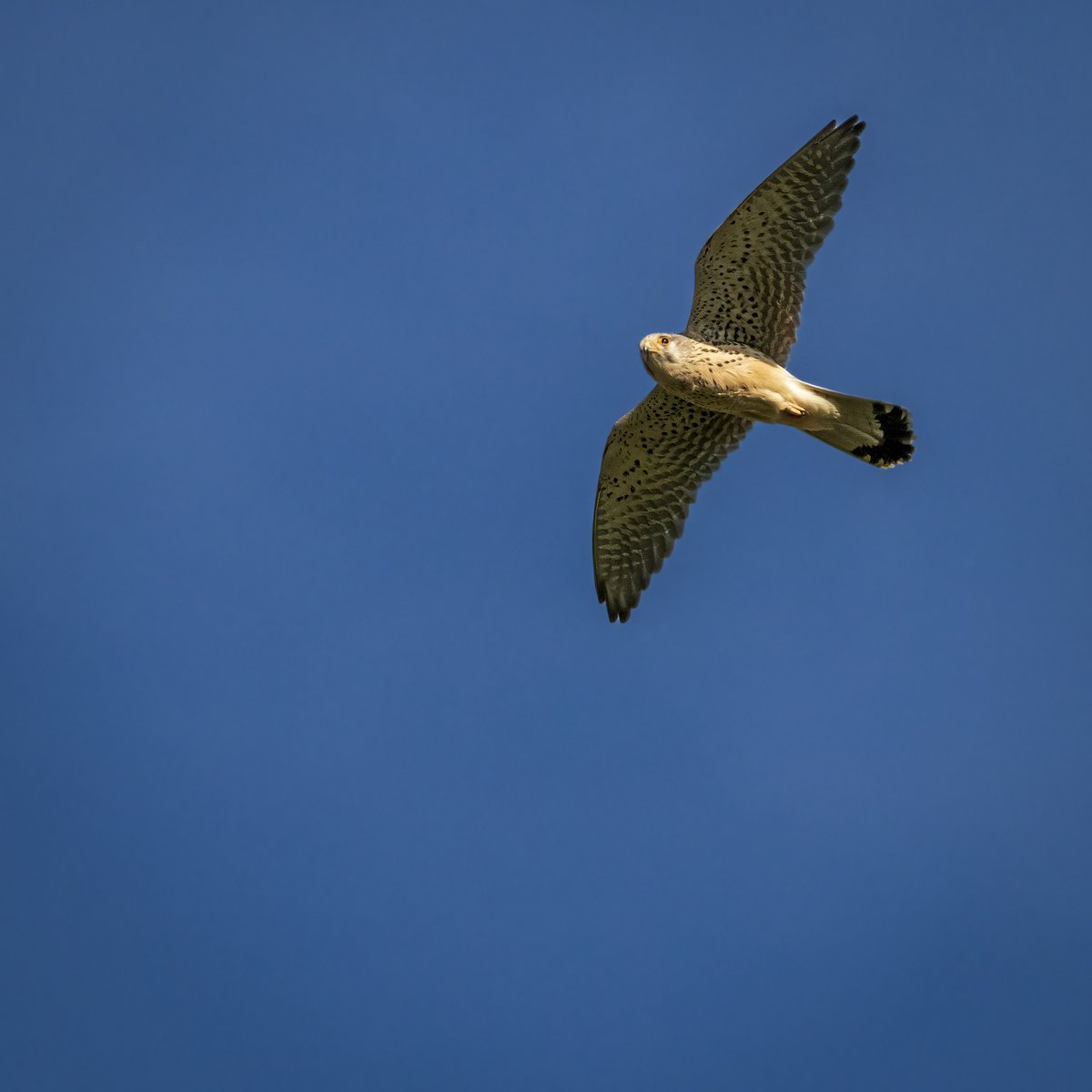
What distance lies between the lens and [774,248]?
34.6 ft

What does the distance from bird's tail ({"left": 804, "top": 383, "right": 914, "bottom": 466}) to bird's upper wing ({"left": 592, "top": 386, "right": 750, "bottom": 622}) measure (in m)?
0.93

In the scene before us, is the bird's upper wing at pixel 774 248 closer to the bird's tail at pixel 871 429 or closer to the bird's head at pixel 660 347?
the bird's head at pixel 660 347

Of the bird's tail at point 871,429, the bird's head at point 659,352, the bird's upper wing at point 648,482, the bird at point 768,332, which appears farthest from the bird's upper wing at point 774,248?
the bird's upper wing at point 648,482

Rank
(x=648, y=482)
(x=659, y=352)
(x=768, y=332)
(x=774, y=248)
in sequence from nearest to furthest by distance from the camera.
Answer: (x=659, y=352) < (x=774, y=248) < (x=768, y=332) < (x=648, y=482)

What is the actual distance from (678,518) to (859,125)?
3.26 m

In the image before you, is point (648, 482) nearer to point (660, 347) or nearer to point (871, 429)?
point (660, 347)

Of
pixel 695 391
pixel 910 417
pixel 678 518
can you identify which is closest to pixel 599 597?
pixel 678 518

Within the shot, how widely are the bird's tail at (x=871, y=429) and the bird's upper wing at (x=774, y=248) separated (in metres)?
0.59

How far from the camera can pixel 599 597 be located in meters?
11.8

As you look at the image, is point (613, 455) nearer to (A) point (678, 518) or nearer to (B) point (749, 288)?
(A) point (678, 518)

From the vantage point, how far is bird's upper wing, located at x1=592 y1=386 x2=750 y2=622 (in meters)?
11.2

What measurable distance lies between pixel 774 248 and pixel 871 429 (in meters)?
1.49

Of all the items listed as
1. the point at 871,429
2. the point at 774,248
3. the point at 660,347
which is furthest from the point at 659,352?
the point at 871,429

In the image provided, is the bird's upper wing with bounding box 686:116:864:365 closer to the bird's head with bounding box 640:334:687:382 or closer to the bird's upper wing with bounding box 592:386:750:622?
the bird's head with bounding box 640:334:687:382
